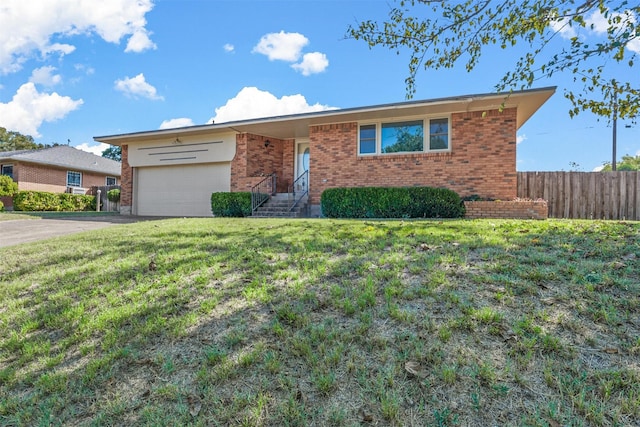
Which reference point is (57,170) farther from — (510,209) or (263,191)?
(510,209)

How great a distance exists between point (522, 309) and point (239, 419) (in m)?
2.19

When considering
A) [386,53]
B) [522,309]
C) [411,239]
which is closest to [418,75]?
[386,53]

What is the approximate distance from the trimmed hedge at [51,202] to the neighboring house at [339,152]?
328 inches

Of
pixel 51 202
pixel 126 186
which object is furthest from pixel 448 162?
pixel 51 202

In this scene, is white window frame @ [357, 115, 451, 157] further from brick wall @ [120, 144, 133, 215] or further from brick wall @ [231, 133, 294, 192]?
brick wall @ [120, 144, 133, 215]

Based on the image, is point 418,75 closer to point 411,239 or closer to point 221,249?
point 411,239

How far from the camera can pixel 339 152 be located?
41.0 ft

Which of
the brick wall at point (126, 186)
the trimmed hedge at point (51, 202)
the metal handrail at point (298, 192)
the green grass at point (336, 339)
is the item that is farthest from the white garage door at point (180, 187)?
the green grass at point (336, 339)

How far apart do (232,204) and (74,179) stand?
19225mm

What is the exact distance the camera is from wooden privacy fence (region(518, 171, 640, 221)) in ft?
35.5

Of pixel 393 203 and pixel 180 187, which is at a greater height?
pixel 180 187

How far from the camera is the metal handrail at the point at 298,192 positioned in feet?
43.0

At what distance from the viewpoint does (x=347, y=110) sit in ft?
37.1

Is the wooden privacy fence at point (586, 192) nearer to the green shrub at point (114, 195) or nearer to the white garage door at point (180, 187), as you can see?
the white garage door at point (180, 187)
